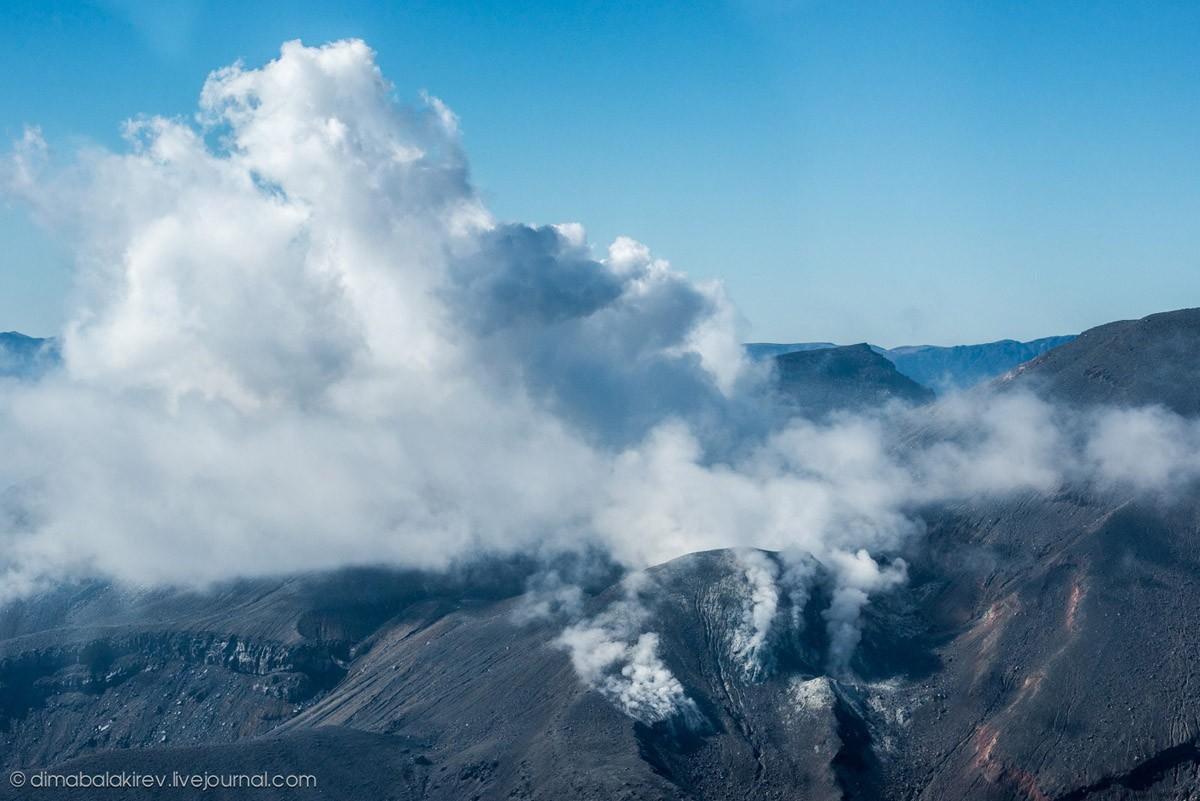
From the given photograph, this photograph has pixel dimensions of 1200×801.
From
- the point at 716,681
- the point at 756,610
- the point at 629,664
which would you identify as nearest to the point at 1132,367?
the point at 756,610

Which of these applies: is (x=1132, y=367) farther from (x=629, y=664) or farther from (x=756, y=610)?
(x=629, y=664)

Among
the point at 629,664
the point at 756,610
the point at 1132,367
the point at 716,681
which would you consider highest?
the point at 1132,367

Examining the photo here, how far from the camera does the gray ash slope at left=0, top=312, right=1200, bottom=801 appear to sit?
7494cm

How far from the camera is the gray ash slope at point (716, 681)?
7494 centimetres

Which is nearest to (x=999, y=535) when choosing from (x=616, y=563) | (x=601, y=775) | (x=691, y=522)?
(x=691, y=522)

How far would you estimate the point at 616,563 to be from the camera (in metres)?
120

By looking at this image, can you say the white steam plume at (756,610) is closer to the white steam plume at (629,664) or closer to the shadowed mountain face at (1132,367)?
the white steam plume at (629,664)

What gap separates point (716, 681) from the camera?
88.9 metres

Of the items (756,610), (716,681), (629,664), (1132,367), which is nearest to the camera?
(629,664)

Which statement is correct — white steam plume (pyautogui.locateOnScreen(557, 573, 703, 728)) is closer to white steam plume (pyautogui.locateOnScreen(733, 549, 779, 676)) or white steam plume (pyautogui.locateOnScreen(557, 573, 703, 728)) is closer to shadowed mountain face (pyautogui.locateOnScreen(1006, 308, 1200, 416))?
white steam plume (pyautogui.locateOnScreen(733, 549, 779, 676))

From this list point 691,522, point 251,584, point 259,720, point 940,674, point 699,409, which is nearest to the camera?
point 940,674

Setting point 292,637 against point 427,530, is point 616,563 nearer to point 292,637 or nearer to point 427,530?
point 427,530

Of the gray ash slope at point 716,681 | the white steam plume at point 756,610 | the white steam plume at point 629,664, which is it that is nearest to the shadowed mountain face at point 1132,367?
the gray ash slope at point 716,681

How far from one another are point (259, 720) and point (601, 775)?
1837 inches
